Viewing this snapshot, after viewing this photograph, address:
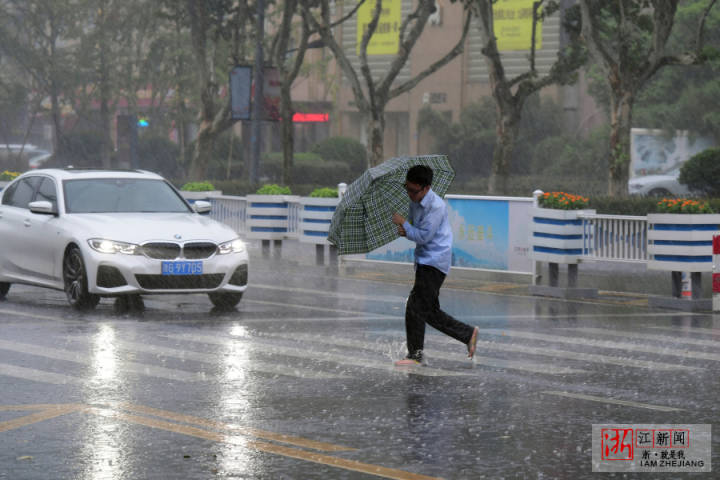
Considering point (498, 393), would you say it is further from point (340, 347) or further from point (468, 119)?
point (468, 119)

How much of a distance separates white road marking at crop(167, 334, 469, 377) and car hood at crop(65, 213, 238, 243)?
6.84ft

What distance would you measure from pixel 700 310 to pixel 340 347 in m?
5.72

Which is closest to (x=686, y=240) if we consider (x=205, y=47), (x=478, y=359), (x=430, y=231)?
(x=478, y=359)

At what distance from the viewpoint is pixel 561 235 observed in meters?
16.7

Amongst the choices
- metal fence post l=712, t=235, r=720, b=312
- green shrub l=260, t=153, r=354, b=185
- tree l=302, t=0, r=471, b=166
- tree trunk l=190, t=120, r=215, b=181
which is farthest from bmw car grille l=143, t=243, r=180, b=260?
green shrub l=260, t=153, r=354, b=185

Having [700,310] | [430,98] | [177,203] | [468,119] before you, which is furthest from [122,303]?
[430,98]

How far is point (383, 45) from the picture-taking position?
199 feet

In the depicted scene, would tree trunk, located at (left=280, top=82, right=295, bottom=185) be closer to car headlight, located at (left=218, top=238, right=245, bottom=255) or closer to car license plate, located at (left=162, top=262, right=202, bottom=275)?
car headlight, located at (left=218, top=238, right=245, bottom=255)

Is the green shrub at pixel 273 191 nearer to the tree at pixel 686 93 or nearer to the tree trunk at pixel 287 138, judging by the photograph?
the tree trunk at pixel 287 138

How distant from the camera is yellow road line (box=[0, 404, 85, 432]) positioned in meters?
7.58

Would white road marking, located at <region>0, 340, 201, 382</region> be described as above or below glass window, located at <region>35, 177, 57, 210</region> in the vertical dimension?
below

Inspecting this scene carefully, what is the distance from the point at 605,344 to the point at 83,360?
4631 millimetres

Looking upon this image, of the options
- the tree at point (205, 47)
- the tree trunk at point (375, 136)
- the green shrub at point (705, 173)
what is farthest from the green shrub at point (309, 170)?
the green shrub at point (705, 173)

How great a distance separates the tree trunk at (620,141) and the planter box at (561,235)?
8.21m
